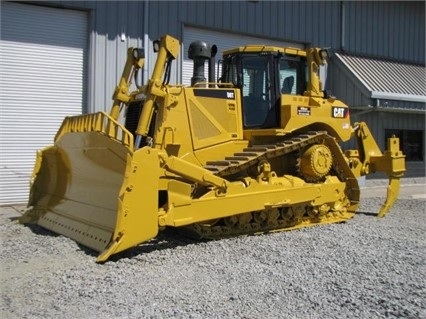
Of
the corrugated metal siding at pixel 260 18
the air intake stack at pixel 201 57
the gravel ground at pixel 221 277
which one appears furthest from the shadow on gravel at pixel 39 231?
the corrugated metal siding at pixel 260 18

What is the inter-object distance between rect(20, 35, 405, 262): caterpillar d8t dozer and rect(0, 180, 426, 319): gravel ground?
15.5 inches

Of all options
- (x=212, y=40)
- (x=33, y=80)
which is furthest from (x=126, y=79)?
(x=212, y=40)

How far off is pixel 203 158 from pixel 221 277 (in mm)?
2643

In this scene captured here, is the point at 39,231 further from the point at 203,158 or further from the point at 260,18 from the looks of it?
the point at 260,18

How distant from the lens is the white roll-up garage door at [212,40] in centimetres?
1314

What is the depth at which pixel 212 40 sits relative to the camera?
1363 centimetres

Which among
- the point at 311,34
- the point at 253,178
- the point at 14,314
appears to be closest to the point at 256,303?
the point at 14,314

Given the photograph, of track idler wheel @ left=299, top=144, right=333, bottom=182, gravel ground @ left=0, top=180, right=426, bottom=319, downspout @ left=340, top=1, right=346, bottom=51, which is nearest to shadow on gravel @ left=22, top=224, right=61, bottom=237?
gravel ground @ left=0, top=180, right=426, bottom=319

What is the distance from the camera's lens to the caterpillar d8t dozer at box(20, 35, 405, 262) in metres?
6.46

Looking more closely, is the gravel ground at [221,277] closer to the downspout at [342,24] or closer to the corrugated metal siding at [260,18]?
the corrugated metal siding at [260,18]

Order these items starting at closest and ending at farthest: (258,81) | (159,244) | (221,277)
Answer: (221,277) → (159,244) → (258,81)

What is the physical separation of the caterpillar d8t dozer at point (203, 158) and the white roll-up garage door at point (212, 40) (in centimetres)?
442

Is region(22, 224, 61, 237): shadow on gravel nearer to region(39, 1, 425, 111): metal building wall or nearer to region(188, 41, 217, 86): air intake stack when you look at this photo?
region(188, 41, 217, 86): air intake stack

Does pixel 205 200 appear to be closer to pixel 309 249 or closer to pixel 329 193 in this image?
pixel 309 249
